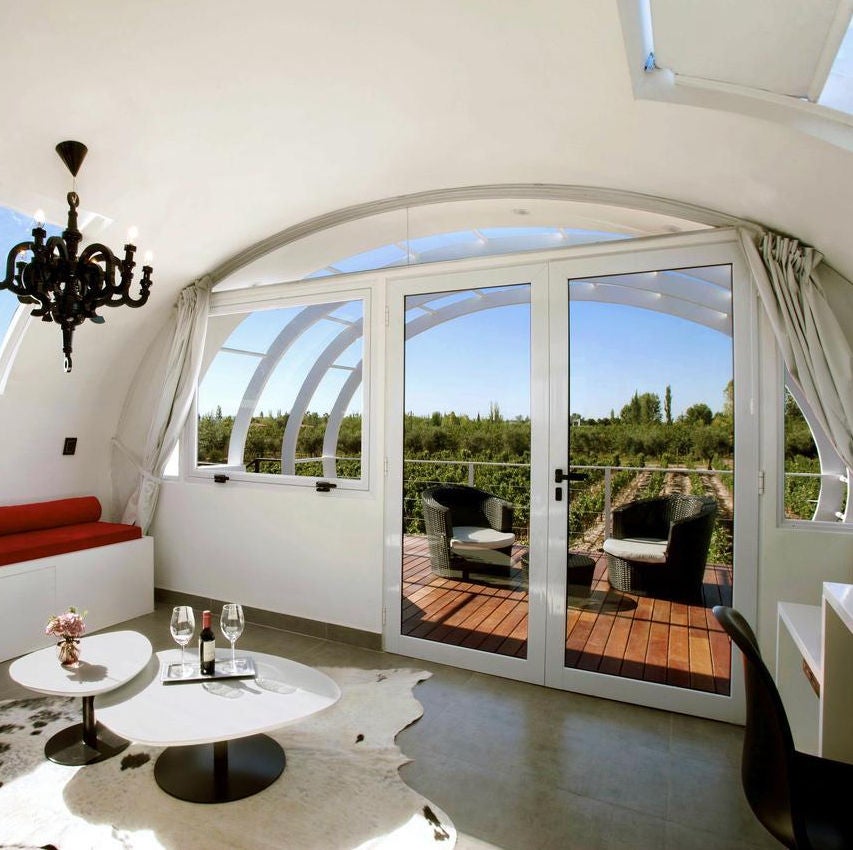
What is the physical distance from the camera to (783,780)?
1.33 meters

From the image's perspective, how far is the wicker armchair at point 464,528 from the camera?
3398mm

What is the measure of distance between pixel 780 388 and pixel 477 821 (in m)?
2.35

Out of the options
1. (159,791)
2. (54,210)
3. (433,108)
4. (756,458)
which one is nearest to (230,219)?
(54,210)

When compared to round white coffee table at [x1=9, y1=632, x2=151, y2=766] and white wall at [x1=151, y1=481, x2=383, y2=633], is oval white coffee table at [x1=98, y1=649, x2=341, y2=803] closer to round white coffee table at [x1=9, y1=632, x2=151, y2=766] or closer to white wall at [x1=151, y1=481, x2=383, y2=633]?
round white coffee table at [x1=9, y1=632, x2=151, y2=766]

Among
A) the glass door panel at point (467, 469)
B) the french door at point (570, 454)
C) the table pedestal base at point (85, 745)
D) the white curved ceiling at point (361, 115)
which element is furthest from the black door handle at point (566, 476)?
the table pedestal base at point (85, 745)

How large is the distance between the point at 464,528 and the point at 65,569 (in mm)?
2682

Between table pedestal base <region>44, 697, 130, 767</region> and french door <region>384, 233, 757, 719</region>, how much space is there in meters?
1.65

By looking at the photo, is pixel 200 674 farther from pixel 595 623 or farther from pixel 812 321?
pixel 812 321

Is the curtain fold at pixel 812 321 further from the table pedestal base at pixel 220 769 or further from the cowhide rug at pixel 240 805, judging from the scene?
the table pedestal base at pixel 220 769

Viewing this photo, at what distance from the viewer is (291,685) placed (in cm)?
232

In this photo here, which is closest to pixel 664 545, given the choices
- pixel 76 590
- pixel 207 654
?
pixel 207 654

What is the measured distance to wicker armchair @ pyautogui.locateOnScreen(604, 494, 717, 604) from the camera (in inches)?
117

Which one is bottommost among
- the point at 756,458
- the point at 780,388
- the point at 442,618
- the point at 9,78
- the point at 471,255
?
the point at 442,618

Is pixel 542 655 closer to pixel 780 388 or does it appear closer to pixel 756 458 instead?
pixel 756 458
